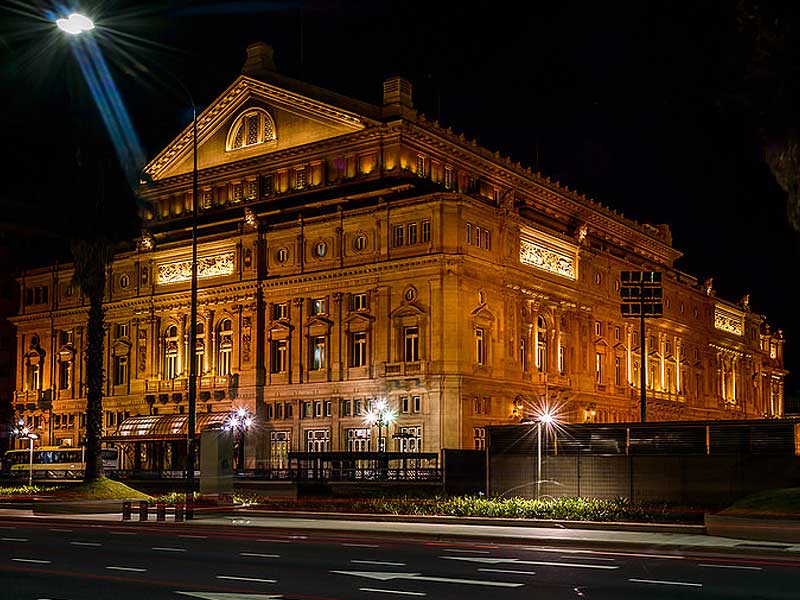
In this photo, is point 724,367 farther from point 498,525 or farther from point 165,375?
point 498,525

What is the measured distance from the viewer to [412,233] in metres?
84.6

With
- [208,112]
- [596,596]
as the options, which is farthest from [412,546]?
[208,112]

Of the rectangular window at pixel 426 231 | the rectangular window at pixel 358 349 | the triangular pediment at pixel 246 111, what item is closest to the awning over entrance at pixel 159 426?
the rectangular window at pixel 358 349

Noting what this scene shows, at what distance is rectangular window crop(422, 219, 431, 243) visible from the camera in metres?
83.3

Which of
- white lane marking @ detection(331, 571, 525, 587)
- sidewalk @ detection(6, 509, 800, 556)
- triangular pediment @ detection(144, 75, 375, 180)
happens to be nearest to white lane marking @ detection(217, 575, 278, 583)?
white lane marking @ detection(331, 571, 525, 587)

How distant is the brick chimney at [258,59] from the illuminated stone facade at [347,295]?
5.77 ft

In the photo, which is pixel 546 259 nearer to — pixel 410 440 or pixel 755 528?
pixel 410 440

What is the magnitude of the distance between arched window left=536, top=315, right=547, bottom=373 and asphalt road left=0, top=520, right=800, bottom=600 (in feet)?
202

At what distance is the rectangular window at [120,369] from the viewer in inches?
4139

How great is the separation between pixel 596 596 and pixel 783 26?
635 inches

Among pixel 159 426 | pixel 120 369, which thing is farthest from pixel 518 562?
pixel 120 369

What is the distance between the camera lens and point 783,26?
2750cm

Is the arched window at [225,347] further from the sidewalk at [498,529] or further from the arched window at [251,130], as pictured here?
the sidewalk at [498,529]

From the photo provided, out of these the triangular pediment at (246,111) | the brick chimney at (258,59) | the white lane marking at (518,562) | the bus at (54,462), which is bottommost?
the bus at (54,462)
